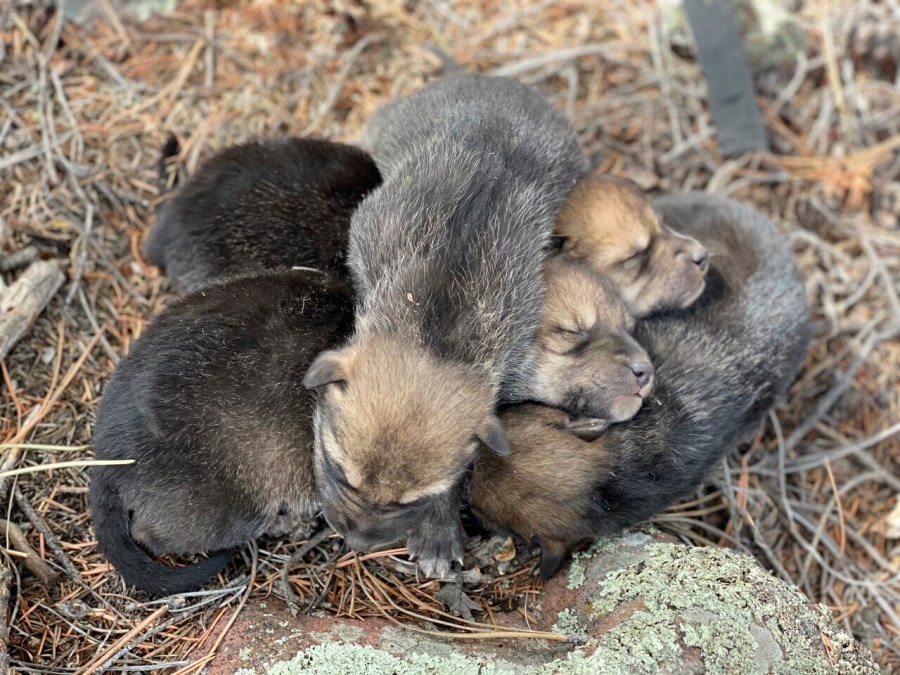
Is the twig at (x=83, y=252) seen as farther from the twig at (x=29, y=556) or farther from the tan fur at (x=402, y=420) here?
the tan fur at (x=402, y=420)

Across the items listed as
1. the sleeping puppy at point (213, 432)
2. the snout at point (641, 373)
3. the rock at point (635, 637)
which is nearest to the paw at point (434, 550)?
the rock at point (635, 637)

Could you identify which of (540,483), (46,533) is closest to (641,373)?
(540,483)

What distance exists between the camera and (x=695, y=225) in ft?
16.5

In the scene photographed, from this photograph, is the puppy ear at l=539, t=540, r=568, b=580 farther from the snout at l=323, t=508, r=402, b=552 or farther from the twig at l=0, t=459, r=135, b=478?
the twig at l=0, t=459, r=135, b=478

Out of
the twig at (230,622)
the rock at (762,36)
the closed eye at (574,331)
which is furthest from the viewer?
the rock at (762,36)

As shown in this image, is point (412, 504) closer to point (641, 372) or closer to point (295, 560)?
point (295, 560)

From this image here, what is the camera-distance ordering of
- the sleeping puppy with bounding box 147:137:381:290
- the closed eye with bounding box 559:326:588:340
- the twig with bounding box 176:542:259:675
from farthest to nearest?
the sleeping puppy with bounding box 147:137:381:290 < the closed eye with bounding box 559:326:588:340 < the twig with bounding box 176:542:259:675

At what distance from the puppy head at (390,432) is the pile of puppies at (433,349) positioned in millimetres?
10

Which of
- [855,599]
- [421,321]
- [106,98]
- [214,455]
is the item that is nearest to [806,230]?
[855,599]

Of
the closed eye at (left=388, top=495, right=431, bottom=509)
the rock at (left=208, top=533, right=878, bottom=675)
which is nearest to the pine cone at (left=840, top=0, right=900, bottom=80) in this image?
the rock at (left=208, top=533, right=878, bottom=675)

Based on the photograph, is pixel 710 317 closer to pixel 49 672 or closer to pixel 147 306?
pixel 147 306

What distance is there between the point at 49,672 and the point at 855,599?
4233 mm

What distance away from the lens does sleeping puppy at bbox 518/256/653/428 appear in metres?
3.77

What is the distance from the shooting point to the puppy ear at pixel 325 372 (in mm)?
3266
